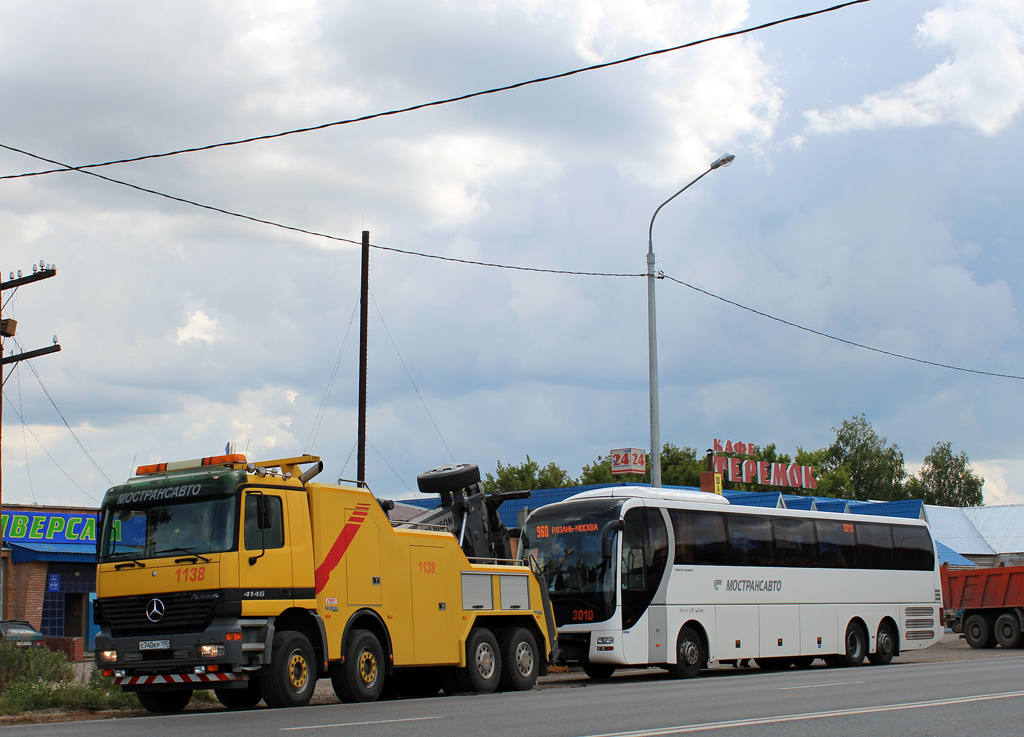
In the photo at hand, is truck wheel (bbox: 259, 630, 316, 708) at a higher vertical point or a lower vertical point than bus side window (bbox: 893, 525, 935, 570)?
lower

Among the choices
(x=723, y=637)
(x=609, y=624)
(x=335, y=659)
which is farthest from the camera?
(x=723, y=637)

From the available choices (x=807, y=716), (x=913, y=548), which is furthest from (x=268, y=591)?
(x=913, y=548)

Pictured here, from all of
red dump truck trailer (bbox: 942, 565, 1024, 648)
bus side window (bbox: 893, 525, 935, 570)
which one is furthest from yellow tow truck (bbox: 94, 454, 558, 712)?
red dump truck trailer (bbox: 942, 565, 1024, 648)

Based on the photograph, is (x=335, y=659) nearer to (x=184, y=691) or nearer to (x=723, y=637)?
(x=184, y=691)

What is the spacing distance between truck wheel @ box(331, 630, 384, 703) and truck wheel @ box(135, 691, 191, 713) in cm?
196

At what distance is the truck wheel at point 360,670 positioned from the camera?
46.9 feet

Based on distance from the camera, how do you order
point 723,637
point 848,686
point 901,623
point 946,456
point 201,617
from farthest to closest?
point 946,456
point 901,623
point 723,637
point 848,686
point 201,617

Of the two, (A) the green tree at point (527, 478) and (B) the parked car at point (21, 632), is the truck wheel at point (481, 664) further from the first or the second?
(A) the green tree at point (527, 478)

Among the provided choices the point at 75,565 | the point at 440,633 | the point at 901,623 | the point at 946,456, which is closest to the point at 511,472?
the point at 946,456

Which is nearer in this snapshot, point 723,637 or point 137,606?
point 137,606

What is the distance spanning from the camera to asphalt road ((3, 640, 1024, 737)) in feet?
31.6

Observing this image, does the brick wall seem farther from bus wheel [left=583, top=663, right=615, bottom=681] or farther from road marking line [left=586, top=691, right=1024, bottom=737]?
road marking line [left=586, top=691, right=1024, bottom=737]

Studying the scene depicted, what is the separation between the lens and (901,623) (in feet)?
82.8

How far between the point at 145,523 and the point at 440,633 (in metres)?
4.36
